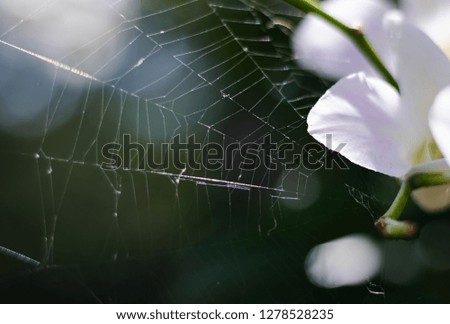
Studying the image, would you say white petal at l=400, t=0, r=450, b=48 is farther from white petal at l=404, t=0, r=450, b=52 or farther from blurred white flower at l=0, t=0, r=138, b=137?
blurred white flower at l=0, t=0, r=138, b=137

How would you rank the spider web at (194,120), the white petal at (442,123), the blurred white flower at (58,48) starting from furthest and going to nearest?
the spider web at (194,120) < the blurred white flower at (58,48) < the white petal at (442,123)

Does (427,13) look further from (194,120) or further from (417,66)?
(194,120)

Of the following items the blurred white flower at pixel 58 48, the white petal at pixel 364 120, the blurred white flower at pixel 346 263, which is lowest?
the blurred white flower at pixel 346 263

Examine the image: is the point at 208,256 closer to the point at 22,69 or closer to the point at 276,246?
the point at 276,246

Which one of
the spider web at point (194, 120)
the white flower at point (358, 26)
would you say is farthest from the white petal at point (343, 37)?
the spider web at point (194, 120)

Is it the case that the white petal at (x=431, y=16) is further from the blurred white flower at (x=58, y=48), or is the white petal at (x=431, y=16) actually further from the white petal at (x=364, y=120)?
the blurred white flower at (x=58, y=48)

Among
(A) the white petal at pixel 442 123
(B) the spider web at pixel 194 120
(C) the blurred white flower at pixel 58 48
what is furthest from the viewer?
(B) the spider web at pixel 194 120
